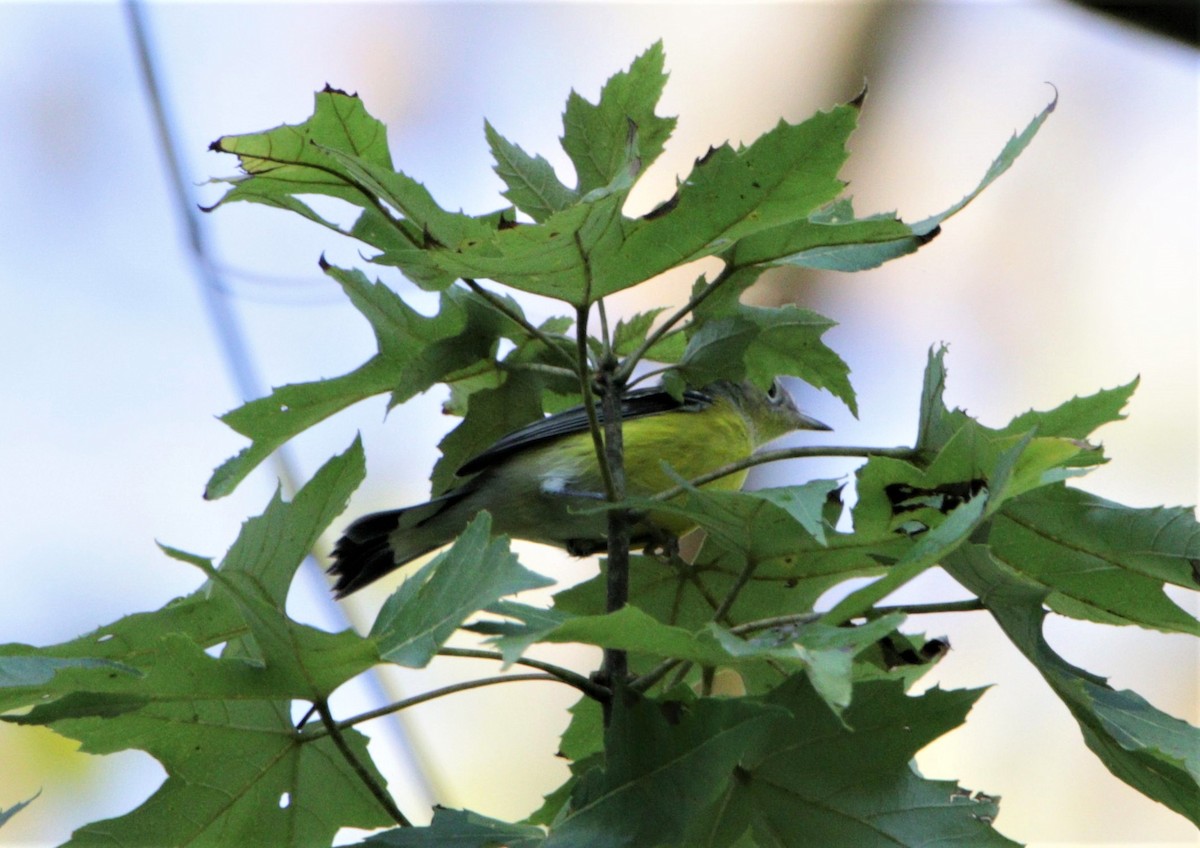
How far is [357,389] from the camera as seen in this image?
221 centimetres

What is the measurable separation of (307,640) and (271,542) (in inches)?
9.1

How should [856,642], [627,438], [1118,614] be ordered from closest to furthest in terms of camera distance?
[856,642], [1118,614], [627,438]

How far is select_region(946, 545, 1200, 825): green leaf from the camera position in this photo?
1.62m

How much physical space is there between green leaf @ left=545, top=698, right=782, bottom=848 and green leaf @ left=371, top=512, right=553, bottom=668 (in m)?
0.28

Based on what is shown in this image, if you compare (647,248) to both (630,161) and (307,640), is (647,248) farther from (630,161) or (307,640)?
(307,640)

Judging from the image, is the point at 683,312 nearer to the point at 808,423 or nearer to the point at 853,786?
the point at 853,786

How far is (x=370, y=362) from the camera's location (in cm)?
220

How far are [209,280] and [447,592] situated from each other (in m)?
4.88

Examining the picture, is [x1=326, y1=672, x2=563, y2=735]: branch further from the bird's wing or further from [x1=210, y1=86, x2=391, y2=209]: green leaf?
the bird's wing

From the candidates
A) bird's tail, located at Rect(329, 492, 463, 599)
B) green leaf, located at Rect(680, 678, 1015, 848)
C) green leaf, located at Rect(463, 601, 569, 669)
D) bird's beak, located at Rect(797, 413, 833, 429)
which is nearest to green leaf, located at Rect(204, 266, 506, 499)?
green leaf, located at Rect(463, 601, 569, 669)

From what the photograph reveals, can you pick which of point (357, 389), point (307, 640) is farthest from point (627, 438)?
point (307, 640)

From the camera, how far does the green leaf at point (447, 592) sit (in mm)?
1360

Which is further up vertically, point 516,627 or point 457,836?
point 516,627

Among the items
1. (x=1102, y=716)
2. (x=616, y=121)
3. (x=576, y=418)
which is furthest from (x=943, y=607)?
(x=576, y=418)
